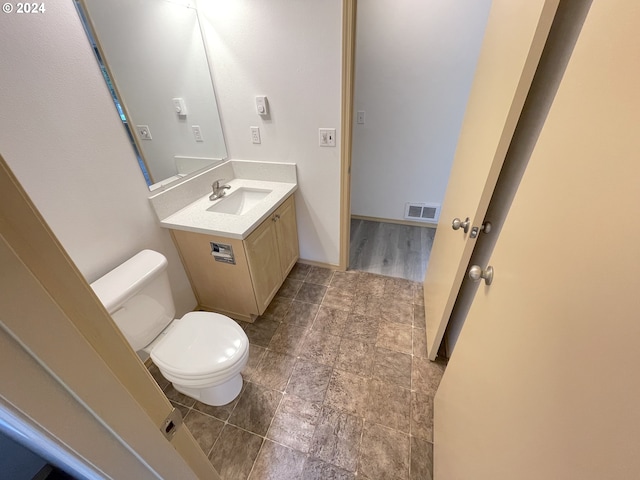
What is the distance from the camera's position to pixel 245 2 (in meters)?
1.50

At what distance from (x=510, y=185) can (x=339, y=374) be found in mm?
1253

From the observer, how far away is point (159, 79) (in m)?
1.47

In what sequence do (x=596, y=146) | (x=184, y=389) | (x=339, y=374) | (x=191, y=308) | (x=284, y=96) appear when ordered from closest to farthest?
(x=596, y=146) < (x=184, y=389) < (x=339, y=374) < (x=284, y=96) < (x=191, y=308)

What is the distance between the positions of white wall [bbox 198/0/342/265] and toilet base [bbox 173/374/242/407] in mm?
1279

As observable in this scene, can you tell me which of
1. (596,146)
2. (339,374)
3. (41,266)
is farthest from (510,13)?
(339,374)

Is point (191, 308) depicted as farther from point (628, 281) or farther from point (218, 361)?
point (628, 281)

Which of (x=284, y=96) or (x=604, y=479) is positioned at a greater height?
(x=284, y=96)

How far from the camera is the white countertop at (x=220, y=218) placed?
Answer: 1423mm

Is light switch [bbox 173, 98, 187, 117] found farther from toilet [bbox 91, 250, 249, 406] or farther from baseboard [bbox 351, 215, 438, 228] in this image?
baseboard [bbox 351, 215, 438, 228]

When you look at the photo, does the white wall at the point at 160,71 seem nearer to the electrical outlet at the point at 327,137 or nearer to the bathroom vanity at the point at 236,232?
the bathroom vanity at the point at 236,232

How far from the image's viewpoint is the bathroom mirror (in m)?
1.18

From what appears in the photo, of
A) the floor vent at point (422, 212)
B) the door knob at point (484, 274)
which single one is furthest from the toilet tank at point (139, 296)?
the floor vent at point (422, 212)

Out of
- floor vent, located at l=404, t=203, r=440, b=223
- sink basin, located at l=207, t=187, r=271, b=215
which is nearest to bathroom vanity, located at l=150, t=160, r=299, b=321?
sink basin, located at l=207, t=187, r=271, b=215

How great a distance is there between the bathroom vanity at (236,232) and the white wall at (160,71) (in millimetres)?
221
